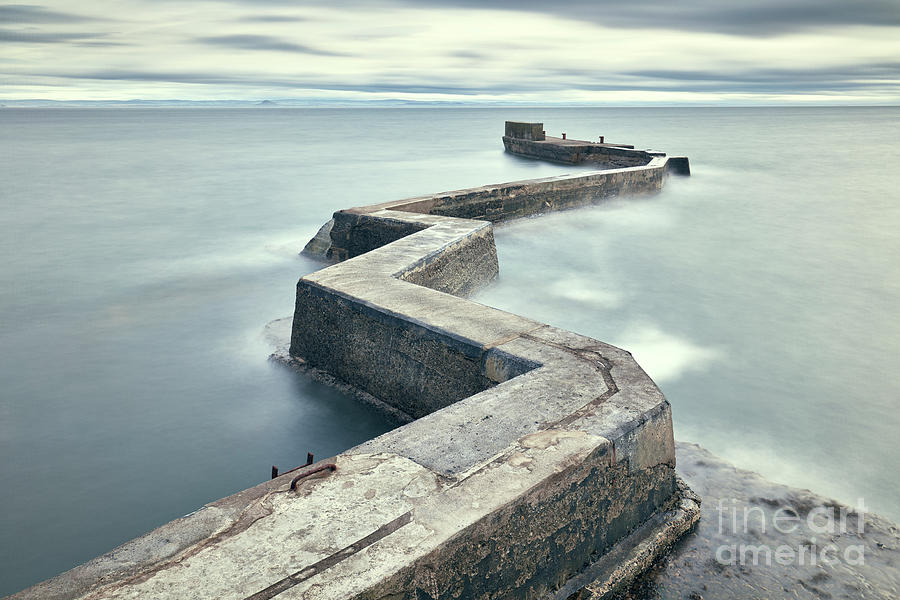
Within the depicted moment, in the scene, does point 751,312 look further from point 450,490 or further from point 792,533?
point 450,490

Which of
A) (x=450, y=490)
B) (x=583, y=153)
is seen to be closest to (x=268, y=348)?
(x=450, y=490)

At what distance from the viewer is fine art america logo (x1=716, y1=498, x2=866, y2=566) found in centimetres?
227

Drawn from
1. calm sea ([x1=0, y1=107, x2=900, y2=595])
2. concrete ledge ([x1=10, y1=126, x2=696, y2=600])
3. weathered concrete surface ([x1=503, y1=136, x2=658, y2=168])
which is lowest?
calm sea ([x1=0, y1=107, x2=900, y2=595])

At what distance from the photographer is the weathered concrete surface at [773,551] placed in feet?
6.95

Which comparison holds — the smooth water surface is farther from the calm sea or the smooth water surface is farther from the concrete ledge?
the concrete ledge

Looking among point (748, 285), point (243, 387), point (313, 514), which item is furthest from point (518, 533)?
point (748, 285)

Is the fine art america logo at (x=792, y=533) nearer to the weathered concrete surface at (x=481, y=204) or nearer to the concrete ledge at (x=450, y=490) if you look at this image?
the concrete ledge at (x=450, y=490)

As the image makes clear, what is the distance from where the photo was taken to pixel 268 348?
445 centimetres

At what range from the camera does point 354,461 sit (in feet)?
6.35

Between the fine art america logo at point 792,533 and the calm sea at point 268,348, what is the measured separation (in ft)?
0.89

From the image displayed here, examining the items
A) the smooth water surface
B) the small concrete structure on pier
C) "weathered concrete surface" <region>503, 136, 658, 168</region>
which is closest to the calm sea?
the smooth water surface

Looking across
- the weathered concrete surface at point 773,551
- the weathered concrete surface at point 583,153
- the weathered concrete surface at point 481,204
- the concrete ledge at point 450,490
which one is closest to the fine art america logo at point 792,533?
the weathered concrete surface at point 773,551

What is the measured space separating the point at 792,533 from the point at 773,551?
0.16 metres

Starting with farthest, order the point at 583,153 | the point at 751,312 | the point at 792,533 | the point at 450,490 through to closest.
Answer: the point at 583,153 < the point at 751,312 < the point at 792,533 < the point at 450,490
